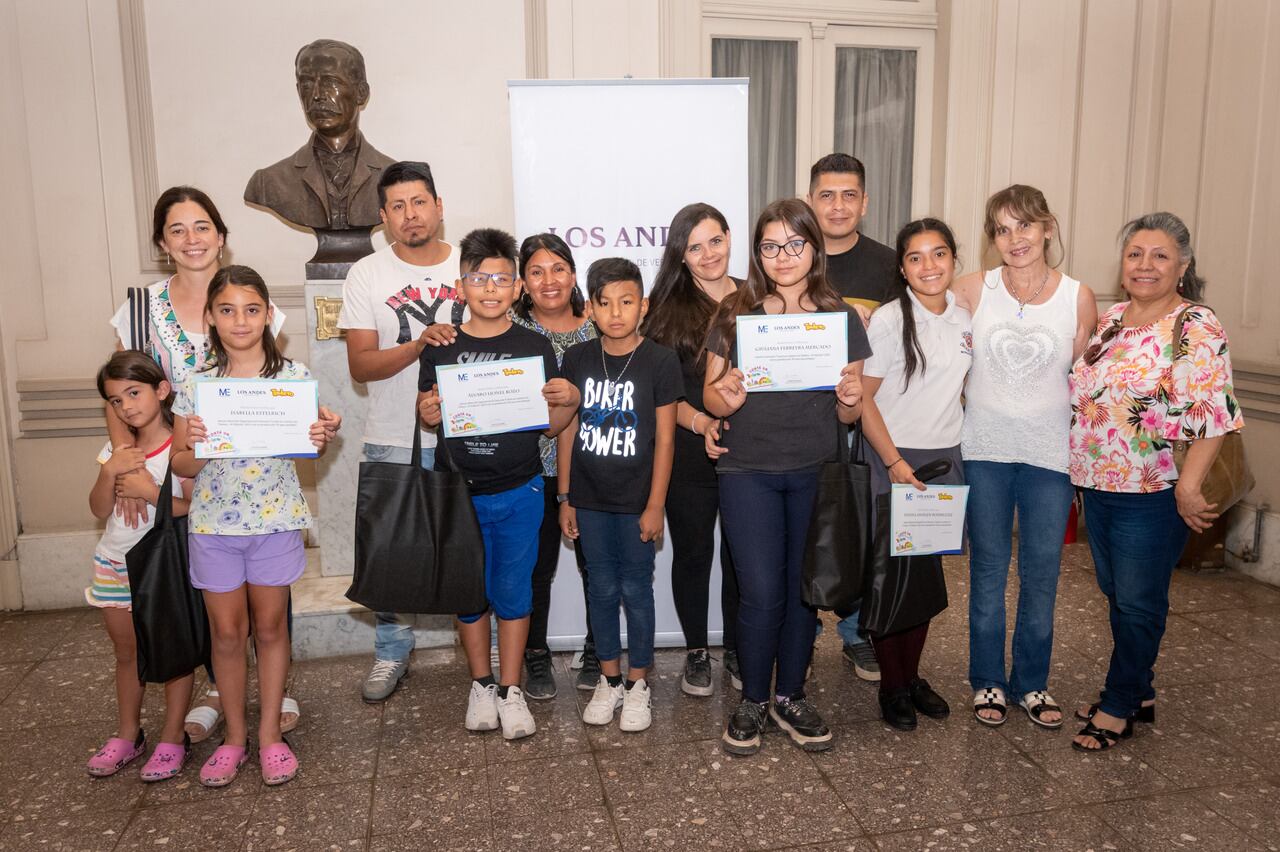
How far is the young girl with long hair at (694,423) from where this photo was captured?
3037 mm

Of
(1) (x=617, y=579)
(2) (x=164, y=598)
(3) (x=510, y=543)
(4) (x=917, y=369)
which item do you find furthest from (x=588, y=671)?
(4) (x=917, y=369)

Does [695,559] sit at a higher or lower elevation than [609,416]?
lower

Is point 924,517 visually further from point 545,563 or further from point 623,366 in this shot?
point 545,563

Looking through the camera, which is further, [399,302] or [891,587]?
[399,302]

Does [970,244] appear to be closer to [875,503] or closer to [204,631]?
[875,503]

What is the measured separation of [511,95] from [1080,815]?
10.4 feet

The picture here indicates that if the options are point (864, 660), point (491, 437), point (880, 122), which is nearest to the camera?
point (491, 437)

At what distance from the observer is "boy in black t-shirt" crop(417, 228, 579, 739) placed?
284cm

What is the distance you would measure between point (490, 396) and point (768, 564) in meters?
0.99

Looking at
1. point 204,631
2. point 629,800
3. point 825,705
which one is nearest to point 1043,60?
point 825,705

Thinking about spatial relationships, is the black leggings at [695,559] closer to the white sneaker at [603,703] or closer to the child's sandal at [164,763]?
the white sneaker at [603,703]

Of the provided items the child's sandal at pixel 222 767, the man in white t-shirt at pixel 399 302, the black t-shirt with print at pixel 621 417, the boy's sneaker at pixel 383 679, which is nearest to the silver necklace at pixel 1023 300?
the black t-shirt with print at pixel 621 417

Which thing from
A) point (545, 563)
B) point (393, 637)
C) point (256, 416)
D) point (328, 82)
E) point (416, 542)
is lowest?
point (393, 637)

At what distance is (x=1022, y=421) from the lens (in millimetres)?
2861
